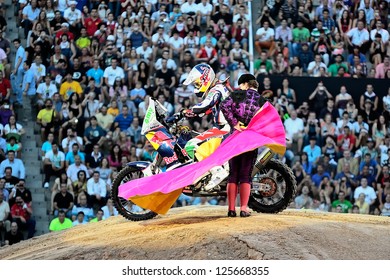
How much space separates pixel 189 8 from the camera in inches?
1005

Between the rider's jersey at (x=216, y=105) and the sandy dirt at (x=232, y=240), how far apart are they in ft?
4.05

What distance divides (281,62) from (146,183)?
29.3 feet

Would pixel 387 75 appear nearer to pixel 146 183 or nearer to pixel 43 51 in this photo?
pixel 43 51

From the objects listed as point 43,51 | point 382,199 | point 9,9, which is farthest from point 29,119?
point 382,199

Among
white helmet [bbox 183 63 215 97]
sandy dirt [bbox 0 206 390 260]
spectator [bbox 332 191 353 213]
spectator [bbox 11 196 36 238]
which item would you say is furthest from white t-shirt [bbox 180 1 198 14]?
sandy dirt [bbox 0 206 390 260]

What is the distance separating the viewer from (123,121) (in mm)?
22859

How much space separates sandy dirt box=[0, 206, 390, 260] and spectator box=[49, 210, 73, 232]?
4.41m

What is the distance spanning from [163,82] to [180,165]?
751 cm

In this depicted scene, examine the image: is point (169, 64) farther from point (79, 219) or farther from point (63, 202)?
point (79, 219)

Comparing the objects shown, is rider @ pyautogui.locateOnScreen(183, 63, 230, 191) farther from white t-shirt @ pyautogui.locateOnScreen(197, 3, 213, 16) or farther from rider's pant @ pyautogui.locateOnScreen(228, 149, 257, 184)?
white t-shirt @ pyautogui.locateOnScreen(197, 3, 213, 16)

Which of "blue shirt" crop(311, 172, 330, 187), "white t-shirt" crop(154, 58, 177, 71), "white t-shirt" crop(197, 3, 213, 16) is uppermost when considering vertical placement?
"white t-shirt" crop(197, 3, 213, 16)

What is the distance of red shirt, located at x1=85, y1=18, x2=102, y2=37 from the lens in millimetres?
25250

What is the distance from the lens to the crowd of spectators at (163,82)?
22.0 m

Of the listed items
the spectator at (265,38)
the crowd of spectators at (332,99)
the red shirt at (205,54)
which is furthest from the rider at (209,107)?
the spectator at (265,38)
